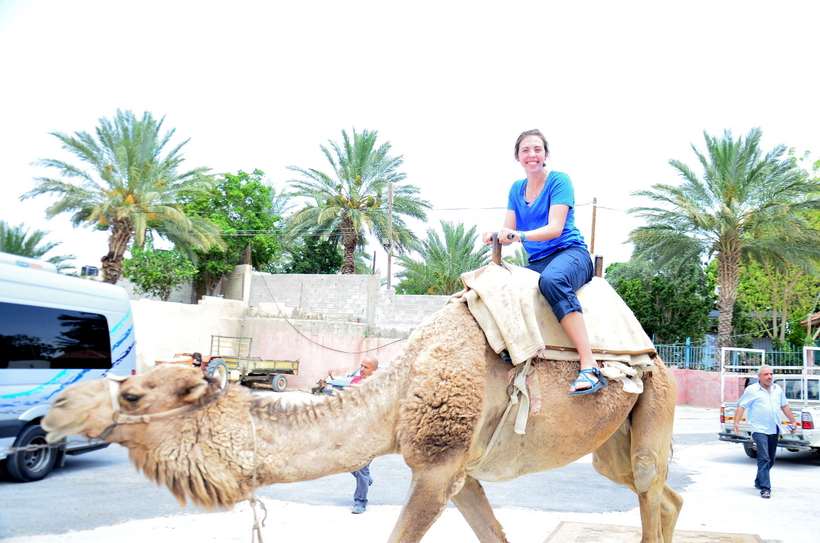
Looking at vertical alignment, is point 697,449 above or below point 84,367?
below

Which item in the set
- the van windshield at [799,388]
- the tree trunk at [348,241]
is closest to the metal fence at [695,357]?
the tree trunk at [348,241]

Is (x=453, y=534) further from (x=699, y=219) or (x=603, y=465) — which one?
(x=699, y=219)

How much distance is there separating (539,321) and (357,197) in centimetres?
3207

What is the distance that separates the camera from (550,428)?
4656 mm

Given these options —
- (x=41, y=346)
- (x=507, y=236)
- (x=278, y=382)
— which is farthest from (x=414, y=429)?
(x=278, y=382)

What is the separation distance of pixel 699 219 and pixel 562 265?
28521 millimetres

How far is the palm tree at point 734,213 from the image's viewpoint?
29906 mm

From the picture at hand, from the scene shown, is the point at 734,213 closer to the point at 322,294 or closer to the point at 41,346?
the point at 322,294

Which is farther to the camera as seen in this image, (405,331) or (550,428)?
(405,331)

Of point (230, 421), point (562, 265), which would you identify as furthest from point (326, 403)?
point (562, 265)

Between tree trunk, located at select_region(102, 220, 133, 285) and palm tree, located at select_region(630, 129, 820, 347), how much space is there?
2129cm

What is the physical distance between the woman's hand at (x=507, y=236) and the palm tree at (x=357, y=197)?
3050cm

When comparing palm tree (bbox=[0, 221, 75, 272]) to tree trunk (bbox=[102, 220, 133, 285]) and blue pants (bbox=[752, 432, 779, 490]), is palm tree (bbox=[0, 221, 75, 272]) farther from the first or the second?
blue pants (bbox=[752, 432, 779, 490])

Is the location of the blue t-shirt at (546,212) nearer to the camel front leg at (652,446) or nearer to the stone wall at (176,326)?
the camel front leg at (652,446)
